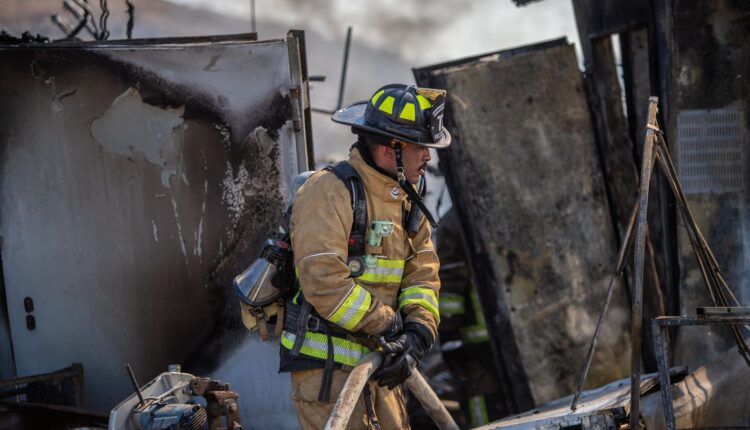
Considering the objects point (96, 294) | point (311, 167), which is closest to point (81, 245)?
point (96, 294)

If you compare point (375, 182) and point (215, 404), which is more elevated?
point (375, 182)

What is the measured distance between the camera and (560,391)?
673 cm

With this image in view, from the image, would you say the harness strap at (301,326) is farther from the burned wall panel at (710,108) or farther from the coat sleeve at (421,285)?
the burned wall panel at (710,108)

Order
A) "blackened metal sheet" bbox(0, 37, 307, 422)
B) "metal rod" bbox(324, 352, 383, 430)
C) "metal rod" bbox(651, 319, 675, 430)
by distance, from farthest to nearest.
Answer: "blackened metal sheet" bbox(0, 37, 307, 422) < "metal rod" bbox(651, 319, 675, 430) < "metal rod" bbox(324, 352, 383, 430)

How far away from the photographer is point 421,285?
397cm

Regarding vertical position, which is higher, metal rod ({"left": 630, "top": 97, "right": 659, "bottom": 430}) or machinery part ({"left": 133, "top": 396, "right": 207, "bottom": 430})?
metal rod ({"left": 630, "top": 97, "right": 659, "bottom": 430})

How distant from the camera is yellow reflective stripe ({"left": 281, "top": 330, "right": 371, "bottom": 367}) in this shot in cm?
372

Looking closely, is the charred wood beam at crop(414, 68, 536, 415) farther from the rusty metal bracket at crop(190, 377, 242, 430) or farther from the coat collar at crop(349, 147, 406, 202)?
the rusty metal bracket at crop(190, 377, 242, 430)

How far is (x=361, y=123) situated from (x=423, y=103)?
0.27m

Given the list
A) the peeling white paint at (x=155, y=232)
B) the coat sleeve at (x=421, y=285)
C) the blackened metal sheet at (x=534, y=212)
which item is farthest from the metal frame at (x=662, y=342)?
the blackened metal sheet at (x=534, y=212)

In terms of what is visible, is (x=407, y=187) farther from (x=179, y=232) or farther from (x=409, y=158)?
(x=179, y=232)

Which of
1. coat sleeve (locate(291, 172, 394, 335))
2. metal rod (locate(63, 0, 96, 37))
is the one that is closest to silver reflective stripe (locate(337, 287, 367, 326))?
coat sleeve (locate(291, 172, 394, 335))

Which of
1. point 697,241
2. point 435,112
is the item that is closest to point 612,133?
point 697,241

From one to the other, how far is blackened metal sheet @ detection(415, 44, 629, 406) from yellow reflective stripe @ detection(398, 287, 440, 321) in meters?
2.75
